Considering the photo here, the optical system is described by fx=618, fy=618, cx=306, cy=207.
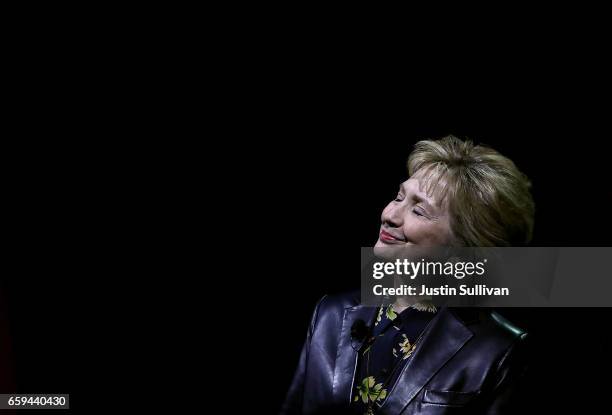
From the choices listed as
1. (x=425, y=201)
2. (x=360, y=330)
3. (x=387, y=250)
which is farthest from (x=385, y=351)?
(x=425, y=201)

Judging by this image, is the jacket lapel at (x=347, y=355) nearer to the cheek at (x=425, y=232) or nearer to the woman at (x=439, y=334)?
the woman at (x=439, y=334)

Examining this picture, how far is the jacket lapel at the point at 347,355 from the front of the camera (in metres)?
1.71

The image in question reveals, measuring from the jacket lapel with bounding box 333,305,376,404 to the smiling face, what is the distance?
9.4 inches

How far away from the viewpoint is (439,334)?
1.68 m

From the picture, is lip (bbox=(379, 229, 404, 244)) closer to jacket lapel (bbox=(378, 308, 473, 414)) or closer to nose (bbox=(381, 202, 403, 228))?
nose (bbox=(381, 202, 403, 228))

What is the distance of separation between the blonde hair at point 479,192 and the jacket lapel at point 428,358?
23 cm

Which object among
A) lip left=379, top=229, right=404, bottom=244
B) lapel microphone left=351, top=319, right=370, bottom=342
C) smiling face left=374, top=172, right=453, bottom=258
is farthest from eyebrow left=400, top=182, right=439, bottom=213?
lapel microphone left=351, top=319, right=370, bottom=342

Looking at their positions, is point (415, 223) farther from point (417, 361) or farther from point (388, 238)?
point (417, 361)

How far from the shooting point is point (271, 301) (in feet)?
7.87

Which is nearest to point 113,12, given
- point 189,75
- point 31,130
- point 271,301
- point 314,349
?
point 189,75

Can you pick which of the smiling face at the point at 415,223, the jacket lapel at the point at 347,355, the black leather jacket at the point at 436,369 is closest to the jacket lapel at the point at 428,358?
the black leather jacket at the point at 436,369

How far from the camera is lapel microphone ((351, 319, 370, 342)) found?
1778mm

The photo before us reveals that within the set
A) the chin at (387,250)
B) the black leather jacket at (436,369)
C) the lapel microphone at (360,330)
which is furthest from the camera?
the lapel microphone at (360,330)

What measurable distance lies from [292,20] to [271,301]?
1.05m
